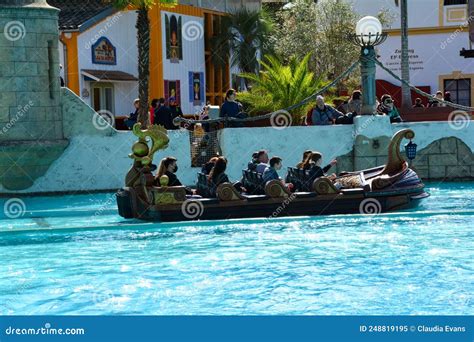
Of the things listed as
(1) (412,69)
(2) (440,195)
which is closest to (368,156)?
(2) (440,195)

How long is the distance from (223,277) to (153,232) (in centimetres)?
416

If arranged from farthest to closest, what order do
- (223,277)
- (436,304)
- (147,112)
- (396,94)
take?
(396,94), (147,112), (223,277), (436,304)

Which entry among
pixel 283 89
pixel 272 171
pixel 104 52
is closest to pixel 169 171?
pixel 272 171

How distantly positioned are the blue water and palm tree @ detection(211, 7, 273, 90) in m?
24.4

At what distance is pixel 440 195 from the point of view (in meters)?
19.9

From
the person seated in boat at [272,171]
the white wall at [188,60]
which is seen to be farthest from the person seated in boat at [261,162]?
the white wall at [188,60]

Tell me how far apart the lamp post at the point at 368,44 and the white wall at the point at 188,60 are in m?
18.0

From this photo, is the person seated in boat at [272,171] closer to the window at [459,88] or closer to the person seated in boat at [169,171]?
the person seated in boat at [169,171]

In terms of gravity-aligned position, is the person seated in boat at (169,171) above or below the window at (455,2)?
below

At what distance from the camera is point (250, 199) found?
16.3m

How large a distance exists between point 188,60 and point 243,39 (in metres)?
2.83

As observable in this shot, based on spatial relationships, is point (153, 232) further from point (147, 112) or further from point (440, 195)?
point (147, 112)

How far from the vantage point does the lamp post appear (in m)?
20.7

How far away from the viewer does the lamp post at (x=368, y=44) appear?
68.0 ft
